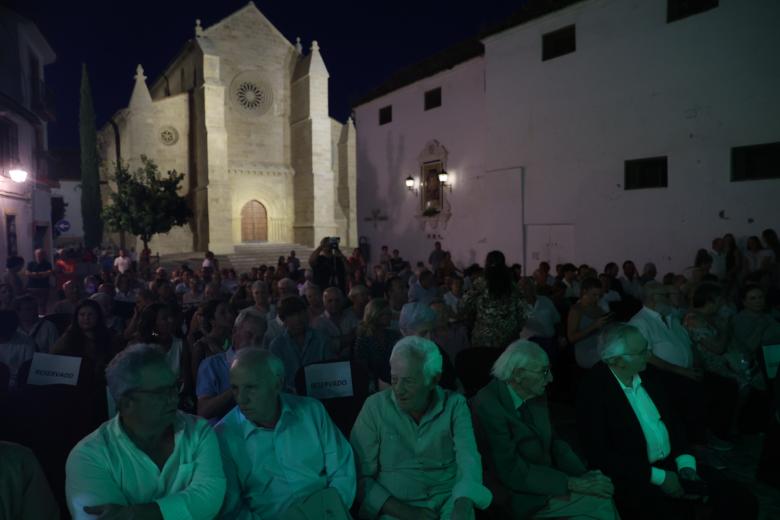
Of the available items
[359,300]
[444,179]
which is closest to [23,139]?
[444,179]

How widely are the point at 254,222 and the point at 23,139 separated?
14524mm

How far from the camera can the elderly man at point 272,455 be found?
104 inches

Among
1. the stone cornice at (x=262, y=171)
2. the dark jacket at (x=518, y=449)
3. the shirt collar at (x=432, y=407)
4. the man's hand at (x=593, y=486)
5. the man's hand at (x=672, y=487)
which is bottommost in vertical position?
the man's hand at (x=672, y=487)

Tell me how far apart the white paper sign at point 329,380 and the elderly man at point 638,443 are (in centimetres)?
155

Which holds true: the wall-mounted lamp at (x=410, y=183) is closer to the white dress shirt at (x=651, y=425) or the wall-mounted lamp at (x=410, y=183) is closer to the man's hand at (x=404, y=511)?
the white dress shirt at (x=651, y=425)

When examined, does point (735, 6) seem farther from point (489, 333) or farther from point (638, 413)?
point (638, 413)

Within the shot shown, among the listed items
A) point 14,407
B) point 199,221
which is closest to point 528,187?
point 14,407

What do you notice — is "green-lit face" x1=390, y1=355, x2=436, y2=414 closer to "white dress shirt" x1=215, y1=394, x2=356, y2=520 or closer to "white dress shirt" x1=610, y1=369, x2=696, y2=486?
"white dress shirt" x1=215, y1=394, x2=356, y2=520

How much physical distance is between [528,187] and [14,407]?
12955 millimetres

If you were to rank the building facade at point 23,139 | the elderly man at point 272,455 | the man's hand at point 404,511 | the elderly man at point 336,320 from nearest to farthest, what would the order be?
the elderly man at point 272,455 → the man's hand at point 404,511 → the elderly man at point 336,320 → the building facade at point 23,139

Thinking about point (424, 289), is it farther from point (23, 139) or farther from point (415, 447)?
point (23, 139)

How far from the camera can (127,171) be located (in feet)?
88.0

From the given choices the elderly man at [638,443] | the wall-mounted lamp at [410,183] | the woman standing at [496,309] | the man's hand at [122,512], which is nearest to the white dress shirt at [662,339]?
the woman standing at [496,309]

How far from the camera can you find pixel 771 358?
196 inches
